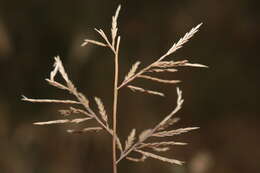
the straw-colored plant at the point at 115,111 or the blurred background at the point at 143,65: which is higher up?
the straw-colored plant at the point at 115,111

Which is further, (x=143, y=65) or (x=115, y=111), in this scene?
(x=143, y=65)

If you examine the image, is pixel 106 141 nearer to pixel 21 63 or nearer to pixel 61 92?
pixel 61 92

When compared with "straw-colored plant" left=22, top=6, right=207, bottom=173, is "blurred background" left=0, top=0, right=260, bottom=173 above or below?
below

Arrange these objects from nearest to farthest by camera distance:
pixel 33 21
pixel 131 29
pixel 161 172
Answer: pixel 161 172 → pixel 33 21 → pixel 131 29

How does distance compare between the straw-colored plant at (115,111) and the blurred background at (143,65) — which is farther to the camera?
the blurred background at (143,65)

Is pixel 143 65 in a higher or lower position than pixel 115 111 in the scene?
lower

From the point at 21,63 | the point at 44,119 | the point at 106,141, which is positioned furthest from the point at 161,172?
the point at 21,63

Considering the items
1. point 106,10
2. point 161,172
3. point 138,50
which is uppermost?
point 106,10

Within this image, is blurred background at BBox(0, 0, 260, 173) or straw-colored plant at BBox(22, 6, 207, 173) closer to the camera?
straw-colored plant at BBox(22, 6, 207, 173)
